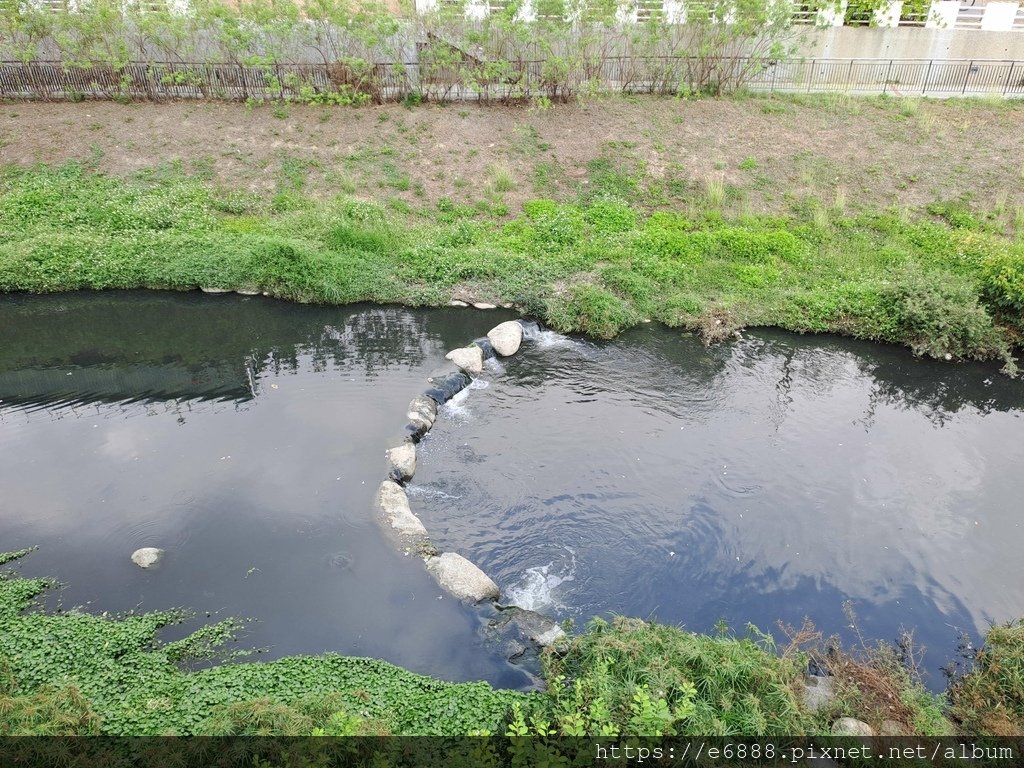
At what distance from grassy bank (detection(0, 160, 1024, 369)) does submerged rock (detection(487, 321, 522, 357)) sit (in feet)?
3.35

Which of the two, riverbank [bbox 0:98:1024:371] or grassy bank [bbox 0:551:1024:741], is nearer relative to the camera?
grassy bank [bbox 0:551:1024:741]

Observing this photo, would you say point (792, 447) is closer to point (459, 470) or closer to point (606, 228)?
point (459, 470)

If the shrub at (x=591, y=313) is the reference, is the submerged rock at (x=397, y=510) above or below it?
below

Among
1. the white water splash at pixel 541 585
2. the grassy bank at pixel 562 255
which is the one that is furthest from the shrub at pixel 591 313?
the white water splash at pixel 541 585

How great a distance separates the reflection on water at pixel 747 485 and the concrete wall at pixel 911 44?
1589 centimetres

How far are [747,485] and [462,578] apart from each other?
478 centimetres

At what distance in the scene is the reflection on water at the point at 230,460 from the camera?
27.1 ft

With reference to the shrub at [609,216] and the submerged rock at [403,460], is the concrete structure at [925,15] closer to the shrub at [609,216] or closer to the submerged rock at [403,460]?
the shrub at [609,216]

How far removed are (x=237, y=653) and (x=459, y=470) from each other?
166 inches

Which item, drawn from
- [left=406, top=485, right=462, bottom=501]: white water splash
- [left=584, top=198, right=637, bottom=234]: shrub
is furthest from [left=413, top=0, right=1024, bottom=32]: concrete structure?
[left=406, top=485, right=462, bottom=501]: white water splash

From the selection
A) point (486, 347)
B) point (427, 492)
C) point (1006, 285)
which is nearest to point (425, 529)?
point (427, 492)

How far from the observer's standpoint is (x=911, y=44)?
959 inches

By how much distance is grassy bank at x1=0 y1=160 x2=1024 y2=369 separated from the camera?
14508 millimetres

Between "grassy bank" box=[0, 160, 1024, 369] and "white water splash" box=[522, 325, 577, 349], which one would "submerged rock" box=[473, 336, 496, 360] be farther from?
"grassy bank" box=[0, 160, 1024, 369]
